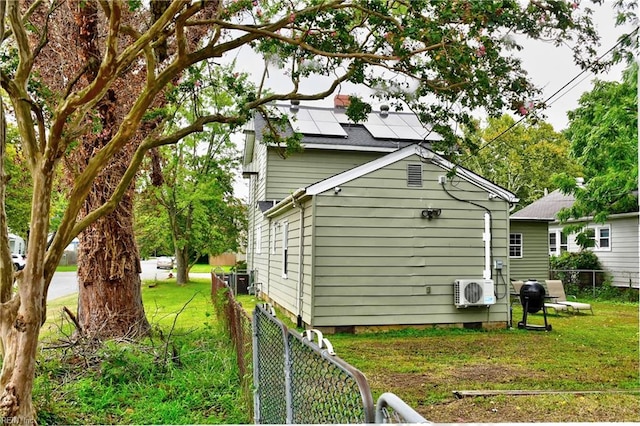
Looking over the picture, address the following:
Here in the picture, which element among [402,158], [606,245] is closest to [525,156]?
[606,245]

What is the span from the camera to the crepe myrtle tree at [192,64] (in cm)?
262

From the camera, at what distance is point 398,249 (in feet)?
23.1

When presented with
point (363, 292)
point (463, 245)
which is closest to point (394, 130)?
point (463, 245)

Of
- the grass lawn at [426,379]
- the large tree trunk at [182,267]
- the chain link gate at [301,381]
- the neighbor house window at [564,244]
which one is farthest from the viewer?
the neighbor house window at [564,244]

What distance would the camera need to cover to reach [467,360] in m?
5.21

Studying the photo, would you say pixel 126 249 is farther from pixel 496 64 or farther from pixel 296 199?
pixel 496 64

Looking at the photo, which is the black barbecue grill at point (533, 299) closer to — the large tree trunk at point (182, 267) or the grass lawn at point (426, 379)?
the grass lawn at point (426, 379)

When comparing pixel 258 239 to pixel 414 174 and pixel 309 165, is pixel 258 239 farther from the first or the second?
pixel 414 174

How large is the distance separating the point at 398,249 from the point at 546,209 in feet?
26.3

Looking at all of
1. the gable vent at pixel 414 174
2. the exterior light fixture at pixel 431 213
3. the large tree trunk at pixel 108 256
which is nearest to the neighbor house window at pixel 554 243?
the exterior light fixture at pixel 431 213

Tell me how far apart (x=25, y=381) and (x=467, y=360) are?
414 centimetres

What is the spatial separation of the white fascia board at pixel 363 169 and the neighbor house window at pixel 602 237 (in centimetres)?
836

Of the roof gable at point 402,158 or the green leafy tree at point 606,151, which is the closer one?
the roof gable at point 402,158

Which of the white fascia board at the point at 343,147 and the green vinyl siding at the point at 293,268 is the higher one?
the white fascia board at the point at 343,147
